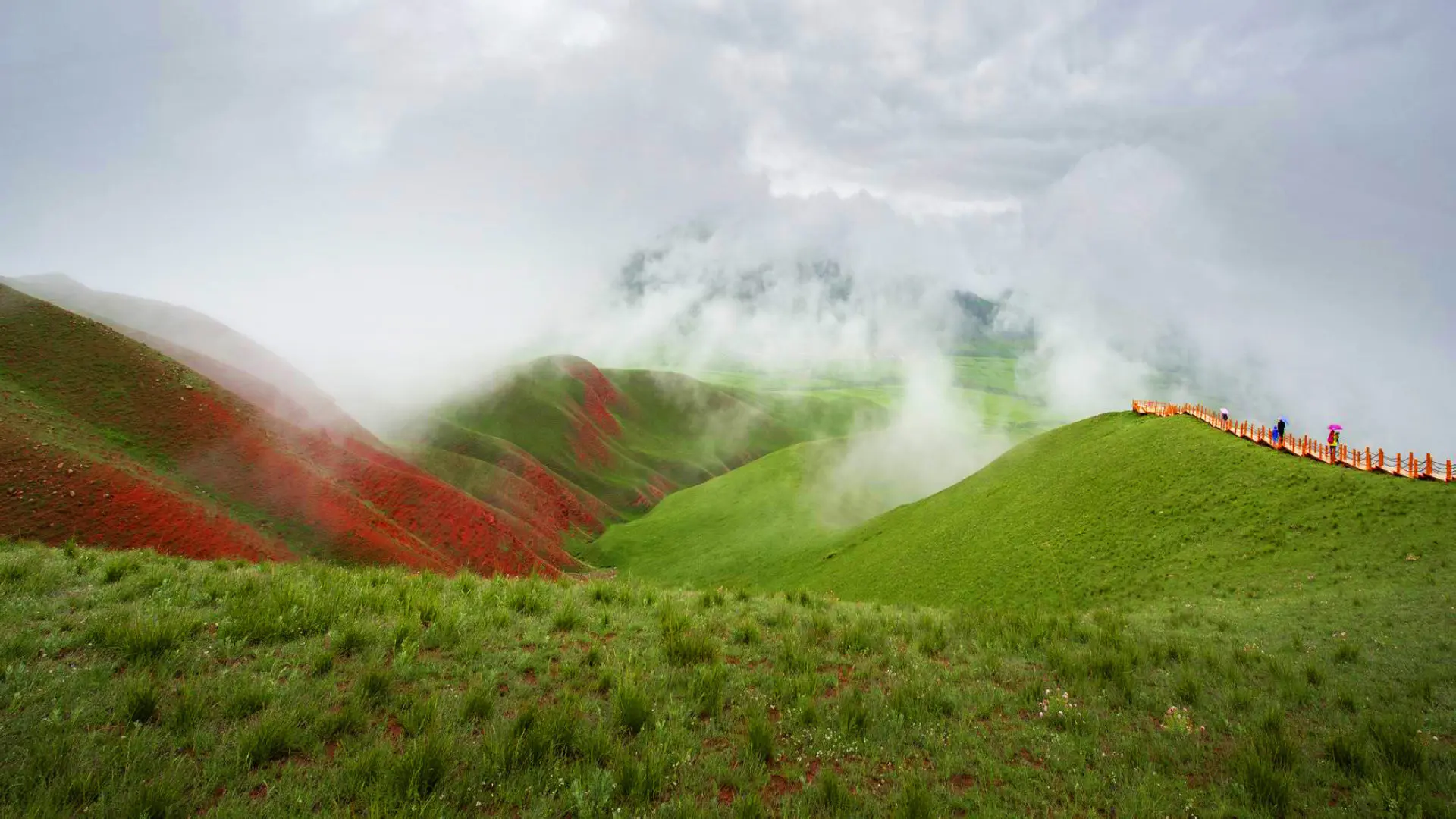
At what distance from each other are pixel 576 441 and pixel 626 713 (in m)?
151

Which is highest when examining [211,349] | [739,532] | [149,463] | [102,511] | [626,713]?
[211,349]

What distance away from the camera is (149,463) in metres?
42.6

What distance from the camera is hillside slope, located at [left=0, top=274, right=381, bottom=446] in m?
75.0

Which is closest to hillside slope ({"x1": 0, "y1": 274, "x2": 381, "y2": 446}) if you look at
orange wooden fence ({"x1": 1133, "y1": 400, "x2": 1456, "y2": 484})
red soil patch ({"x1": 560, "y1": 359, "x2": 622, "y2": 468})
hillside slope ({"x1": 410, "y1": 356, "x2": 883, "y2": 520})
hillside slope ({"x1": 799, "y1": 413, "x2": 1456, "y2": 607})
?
hillside slope ({"x1": 410, "y1": 356, "x2": 883, "y2": 520})

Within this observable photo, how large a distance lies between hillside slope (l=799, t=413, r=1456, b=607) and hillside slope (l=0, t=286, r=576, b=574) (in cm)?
3233

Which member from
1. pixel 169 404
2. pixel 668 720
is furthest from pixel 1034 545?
pixel 169 404

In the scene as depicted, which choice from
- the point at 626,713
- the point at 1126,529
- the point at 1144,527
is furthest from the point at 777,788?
the point at 1126,529

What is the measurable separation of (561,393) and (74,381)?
123011 mm

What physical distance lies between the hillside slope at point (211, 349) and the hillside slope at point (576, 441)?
22.2m

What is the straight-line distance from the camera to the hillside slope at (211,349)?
7500cm

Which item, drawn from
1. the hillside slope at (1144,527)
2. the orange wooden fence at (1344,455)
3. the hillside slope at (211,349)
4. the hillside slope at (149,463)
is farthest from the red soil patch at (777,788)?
→ the hillside slope at (211,349)

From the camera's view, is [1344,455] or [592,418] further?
[592,418]

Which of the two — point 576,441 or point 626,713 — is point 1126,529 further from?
point 576,441

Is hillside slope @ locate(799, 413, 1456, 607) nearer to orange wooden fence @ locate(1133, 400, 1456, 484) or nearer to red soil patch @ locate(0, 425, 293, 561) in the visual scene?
orange wooden fence @ locate(1133, 400, 1456, 484)
